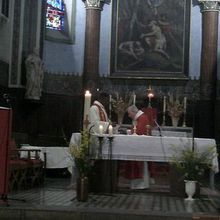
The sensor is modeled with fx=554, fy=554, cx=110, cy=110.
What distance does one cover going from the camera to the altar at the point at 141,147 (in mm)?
10625

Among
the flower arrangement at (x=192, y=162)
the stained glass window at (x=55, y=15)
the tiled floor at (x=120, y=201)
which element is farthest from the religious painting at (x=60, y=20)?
the flower arrangement at (x=192, y=162)

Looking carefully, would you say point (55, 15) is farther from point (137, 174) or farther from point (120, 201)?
point (120, 201)

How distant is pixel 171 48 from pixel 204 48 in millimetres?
1201

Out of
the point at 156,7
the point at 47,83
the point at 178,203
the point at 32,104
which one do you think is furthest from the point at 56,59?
the point at 178,203

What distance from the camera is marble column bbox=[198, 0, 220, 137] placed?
1836 cm

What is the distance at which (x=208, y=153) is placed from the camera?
10117mm

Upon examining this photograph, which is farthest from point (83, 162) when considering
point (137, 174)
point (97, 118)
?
point (97, 118)

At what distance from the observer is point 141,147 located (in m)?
10.7

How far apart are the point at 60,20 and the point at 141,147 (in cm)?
1018

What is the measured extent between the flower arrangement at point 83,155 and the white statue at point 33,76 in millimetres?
7975

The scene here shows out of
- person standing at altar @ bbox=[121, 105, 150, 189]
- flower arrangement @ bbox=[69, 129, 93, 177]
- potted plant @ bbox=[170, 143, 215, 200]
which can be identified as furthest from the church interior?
flower arrangement @ bbox=[69, 129, 93, 177]

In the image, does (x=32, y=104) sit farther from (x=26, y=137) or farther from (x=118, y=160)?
(x=118, y=160)

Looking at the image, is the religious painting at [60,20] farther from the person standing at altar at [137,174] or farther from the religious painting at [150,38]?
the person standing at altar at [137,174]

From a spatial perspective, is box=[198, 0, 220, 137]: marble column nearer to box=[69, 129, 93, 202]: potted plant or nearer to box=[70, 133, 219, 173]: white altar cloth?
box=[70, 133, 219, 173]: white altar cloth
